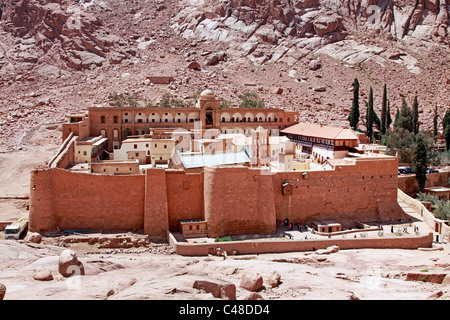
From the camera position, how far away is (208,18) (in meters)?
72.4

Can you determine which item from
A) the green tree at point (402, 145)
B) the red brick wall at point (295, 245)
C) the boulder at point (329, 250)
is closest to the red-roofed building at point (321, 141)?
the green tree at point (402, 145)

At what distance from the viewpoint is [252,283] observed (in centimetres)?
1597

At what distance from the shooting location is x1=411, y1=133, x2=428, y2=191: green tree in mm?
34125

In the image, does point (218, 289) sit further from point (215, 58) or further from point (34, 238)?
point (215, 58)

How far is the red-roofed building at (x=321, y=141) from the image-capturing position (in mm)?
35562

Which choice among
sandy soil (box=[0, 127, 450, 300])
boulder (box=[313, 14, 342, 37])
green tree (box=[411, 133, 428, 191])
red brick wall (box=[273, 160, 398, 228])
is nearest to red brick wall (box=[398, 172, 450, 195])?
green tree (box=[411, 133, 428, 191])

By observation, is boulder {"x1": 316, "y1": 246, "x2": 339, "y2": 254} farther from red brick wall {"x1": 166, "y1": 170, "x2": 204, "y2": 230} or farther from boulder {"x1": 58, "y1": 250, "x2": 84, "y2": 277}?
boulder {"x1": 58, "y1": 250, "x2": 84, "y2": 277}

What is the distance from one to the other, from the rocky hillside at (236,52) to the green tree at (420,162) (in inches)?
674

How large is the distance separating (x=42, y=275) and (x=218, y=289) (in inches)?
190

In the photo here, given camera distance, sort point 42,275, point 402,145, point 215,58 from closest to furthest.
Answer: point 42,275 → point 402,145 → point 215,58

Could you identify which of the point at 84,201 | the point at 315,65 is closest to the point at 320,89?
the point at 315,65

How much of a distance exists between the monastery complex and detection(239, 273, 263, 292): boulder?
899 centimetres

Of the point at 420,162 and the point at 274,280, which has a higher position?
the point at 420,162
